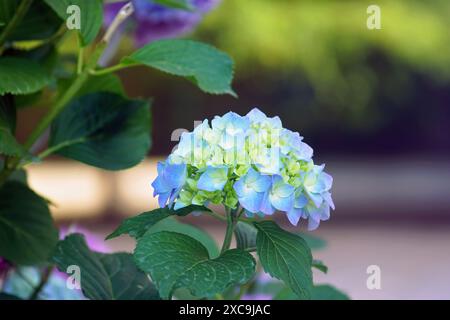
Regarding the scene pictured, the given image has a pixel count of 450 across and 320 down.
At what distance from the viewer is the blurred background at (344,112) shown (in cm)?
584

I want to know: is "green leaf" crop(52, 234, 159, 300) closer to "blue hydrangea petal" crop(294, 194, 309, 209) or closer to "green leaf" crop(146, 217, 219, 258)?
"green leaf" crop(146, 217, 219, 258)

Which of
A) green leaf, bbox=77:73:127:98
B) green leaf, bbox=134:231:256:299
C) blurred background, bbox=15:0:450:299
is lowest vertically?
green leaf, bbox=134:231:256:299

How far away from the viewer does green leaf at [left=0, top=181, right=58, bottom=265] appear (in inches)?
24.2

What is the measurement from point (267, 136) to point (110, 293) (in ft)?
0.55

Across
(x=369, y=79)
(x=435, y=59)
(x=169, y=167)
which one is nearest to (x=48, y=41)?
(x=169, y=167)

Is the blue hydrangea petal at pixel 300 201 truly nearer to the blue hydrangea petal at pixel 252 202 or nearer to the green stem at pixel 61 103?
the blue hydrangea petal at pixel 252 202

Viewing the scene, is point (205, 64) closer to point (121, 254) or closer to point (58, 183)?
point (121, 254)

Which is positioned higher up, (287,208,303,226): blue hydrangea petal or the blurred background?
the blurred background

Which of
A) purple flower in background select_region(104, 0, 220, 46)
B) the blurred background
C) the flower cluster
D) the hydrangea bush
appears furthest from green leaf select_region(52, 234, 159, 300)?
the blurred background

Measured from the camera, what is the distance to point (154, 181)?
0.45m

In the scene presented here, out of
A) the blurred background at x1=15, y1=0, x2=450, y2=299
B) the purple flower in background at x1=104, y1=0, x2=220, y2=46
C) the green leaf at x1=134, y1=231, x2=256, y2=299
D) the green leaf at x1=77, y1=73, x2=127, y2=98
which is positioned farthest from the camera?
the blurred background at x1=15, y1=0, x2=450, y2=299

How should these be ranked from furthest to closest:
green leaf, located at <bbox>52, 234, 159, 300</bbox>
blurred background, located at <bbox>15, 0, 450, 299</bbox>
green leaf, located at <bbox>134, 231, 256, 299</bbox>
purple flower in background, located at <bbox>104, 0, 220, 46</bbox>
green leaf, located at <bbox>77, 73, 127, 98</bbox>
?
1. blurred background, located at <bbox>15, 0, 450, 299</bbox>
2. purple flower in background, located at <bbox>104, 0, 220, 46</bbox>
3. green leaf, located at <bbox>77, 73, 127, 98</bbox>
4. green leaf, located at <bbox>52, 234, 159, 300</bbox>
5. green leaf, located at <bbox>134, 231, 256, 299</bbox>

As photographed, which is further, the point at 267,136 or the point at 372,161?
the point at 372,161

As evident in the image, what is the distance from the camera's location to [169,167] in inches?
17.5
